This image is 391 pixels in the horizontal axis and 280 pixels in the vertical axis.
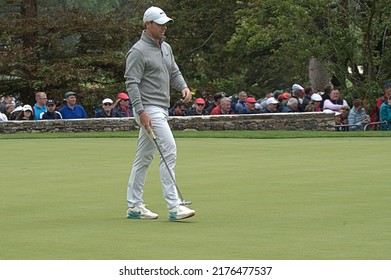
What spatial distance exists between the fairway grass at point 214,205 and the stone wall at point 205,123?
6.90 metres

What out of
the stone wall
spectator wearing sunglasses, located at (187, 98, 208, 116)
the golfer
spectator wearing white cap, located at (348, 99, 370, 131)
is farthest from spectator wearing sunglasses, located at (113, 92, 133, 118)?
the golfer

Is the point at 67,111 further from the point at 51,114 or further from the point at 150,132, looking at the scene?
the point at 150,132

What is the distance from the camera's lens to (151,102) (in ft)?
39.6

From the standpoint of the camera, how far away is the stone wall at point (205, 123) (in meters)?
29.4

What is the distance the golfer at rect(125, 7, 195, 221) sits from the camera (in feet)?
39.0

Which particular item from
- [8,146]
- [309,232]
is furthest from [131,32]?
[309,232]

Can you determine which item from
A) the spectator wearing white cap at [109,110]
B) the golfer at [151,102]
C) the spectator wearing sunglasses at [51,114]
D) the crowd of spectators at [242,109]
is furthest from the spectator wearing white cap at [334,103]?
the golfer at [151,102]

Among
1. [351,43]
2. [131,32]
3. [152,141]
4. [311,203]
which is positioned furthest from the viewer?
[131,32]

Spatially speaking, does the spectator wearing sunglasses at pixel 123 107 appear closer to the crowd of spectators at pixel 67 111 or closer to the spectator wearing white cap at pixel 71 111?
the crowd of spectators at pixel 67 111

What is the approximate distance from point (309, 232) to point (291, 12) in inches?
980

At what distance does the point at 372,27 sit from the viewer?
1347 inches

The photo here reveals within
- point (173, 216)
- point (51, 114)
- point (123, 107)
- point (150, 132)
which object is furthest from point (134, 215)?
point (123, 107)

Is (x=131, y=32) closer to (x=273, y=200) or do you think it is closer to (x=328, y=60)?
(x=328, y=60)

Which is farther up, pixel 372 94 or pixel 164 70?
pixel 164 70
